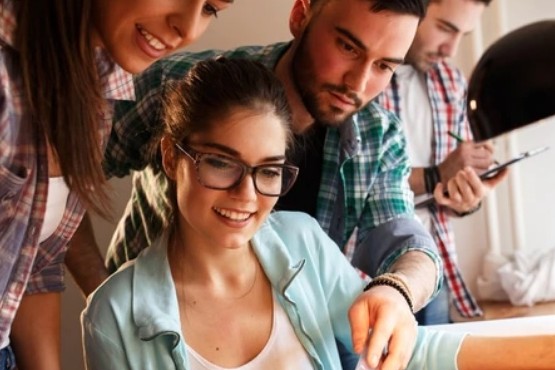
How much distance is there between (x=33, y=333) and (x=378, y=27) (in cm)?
74

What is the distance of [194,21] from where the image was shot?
0.95m

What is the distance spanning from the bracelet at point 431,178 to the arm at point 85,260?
864mm

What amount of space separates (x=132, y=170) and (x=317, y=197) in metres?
0.34

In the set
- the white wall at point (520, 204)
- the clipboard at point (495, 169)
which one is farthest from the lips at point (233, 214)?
the white wall at point (520, 204)

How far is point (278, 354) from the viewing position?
1135 millimetres

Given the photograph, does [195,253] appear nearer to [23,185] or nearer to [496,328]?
[23,185]

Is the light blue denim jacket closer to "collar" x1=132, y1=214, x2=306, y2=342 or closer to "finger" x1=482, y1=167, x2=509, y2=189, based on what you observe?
"collar" x1=132, y1=214, x2=306, y2=342

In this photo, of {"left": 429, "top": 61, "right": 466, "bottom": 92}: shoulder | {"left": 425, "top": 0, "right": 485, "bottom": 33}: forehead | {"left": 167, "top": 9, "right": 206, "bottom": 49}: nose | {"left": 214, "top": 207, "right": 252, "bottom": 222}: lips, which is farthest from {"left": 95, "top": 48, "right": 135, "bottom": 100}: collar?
{"left": 429, "top": 61, "right": 466, "bottom": 92}: shoulder

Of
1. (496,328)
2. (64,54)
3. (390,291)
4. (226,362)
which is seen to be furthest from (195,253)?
(496,328)

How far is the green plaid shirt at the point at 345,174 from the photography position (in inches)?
55.7

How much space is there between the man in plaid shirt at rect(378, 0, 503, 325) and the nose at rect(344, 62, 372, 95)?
0.61 m

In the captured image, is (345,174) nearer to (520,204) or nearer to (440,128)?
(440,128)

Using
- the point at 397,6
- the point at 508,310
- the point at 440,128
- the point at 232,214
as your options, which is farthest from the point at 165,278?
the point at 508,310

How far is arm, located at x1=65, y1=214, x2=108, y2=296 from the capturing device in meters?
1.47
